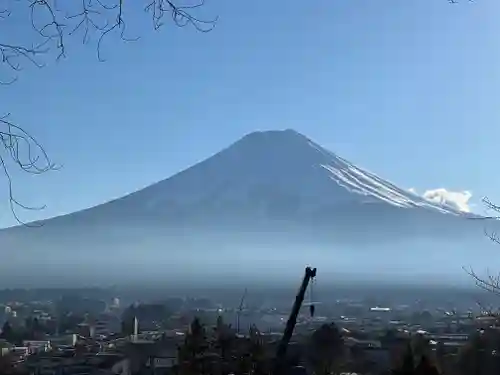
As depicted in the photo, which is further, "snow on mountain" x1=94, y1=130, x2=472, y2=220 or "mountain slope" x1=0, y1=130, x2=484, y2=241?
"snow on mountain" x1=94, y1=130, x2=472, y2=220

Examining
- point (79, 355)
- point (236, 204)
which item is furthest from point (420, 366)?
point (236, 204)

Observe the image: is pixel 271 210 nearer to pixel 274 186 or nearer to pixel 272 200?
pixel 272 200

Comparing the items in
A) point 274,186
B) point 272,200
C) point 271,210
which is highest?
point 274,186

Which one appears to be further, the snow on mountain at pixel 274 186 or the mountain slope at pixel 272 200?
the snow on mountain at pixel 274 186

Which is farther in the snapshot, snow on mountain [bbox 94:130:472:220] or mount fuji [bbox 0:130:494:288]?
snow on mountain [bbox 94:130:472:220]

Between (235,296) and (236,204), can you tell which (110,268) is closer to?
(236,204)

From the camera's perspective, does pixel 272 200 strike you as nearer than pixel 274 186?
Yes

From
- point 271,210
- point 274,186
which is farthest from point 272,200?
point 274,186

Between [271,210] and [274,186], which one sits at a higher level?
[274,186]
